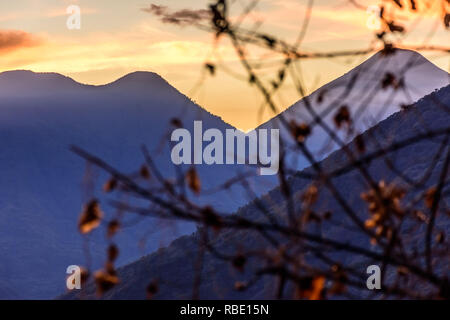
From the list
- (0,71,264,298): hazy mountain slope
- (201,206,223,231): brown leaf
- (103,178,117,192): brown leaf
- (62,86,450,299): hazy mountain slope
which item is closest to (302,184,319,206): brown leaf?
(201,206,223,231): brown leaf

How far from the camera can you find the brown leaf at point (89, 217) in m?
3.42

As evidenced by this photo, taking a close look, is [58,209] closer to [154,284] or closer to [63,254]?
[63,254]

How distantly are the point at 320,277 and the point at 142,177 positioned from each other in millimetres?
915

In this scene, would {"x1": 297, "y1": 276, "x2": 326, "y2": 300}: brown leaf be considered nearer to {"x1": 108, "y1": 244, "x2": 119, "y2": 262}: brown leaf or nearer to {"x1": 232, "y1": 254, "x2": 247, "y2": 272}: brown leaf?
{"x1": 232, "y1": 254, "x2": 247, "y2": 272}: brown leaf

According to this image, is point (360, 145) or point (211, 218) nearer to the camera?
point (211, 218)

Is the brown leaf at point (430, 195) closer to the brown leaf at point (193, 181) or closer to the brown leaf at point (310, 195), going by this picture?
the brown leaf at point (310, 195)

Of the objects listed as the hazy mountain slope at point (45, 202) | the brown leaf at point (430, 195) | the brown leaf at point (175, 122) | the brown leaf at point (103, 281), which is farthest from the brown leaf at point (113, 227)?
the hazy mountain slope at point (45, 202)

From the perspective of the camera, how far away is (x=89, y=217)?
11.3 feet

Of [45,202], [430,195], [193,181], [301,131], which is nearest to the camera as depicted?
[193,181]

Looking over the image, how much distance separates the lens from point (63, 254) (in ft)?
493

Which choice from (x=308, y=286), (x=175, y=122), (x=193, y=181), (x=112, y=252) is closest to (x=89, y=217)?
(x=112, y=252)

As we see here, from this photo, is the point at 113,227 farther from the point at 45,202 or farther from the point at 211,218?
the point at 45,202
